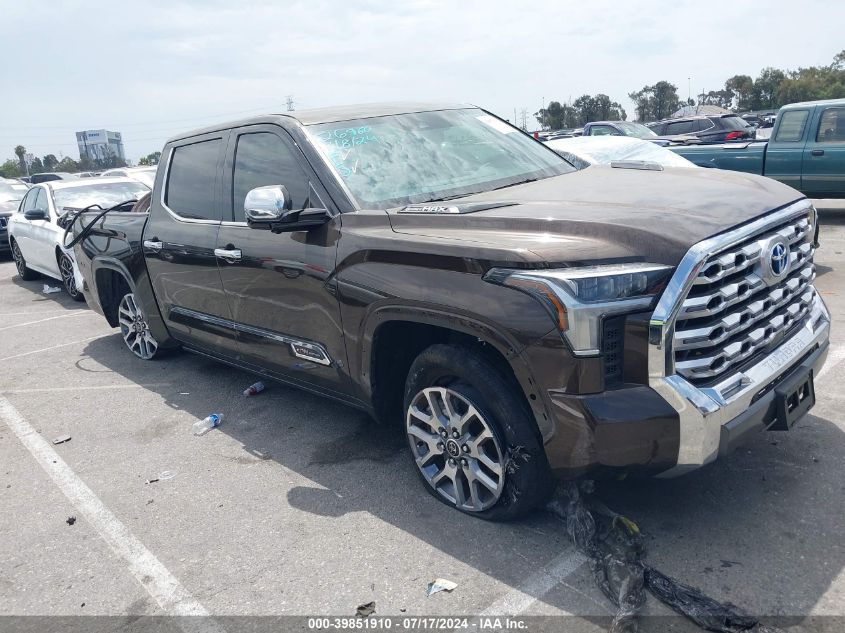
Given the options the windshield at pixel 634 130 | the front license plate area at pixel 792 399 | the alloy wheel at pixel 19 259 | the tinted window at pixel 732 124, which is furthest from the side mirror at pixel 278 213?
the tinted window at pixel 732 124

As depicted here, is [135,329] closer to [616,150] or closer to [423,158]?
[423,158]

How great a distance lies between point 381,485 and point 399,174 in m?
1.68

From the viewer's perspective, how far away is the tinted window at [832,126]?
34.9 ft

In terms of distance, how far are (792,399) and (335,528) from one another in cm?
214

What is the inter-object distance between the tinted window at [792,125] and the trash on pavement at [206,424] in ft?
31.4

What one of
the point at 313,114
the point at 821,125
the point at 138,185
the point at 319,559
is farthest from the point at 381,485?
the point at 821,125

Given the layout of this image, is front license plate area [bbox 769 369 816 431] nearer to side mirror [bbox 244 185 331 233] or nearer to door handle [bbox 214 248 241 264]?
side mirror [bbox 244 185 331 233]

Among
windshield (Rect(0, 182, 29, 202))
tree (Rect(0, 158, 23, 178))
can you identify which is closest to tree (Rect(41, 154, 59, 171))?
tree (Rect(0, 158, 23, 178))

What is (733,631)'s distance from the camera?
2.64 metres

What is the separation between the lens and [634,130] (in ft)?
58.5

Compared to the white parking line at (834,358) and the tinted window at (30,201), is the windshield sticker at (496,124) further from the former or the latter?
the tinted window at (30,201)

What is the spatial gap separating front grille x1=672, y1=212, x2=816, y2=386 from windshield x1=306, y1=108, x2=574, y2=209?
5.13ft

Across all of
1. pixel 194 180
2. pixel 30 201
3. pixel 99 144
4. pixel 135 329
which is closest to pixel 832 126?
pixel 194 180

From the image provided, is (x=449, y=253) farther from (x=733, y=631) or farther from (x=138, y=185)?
(x=138, y=185)
